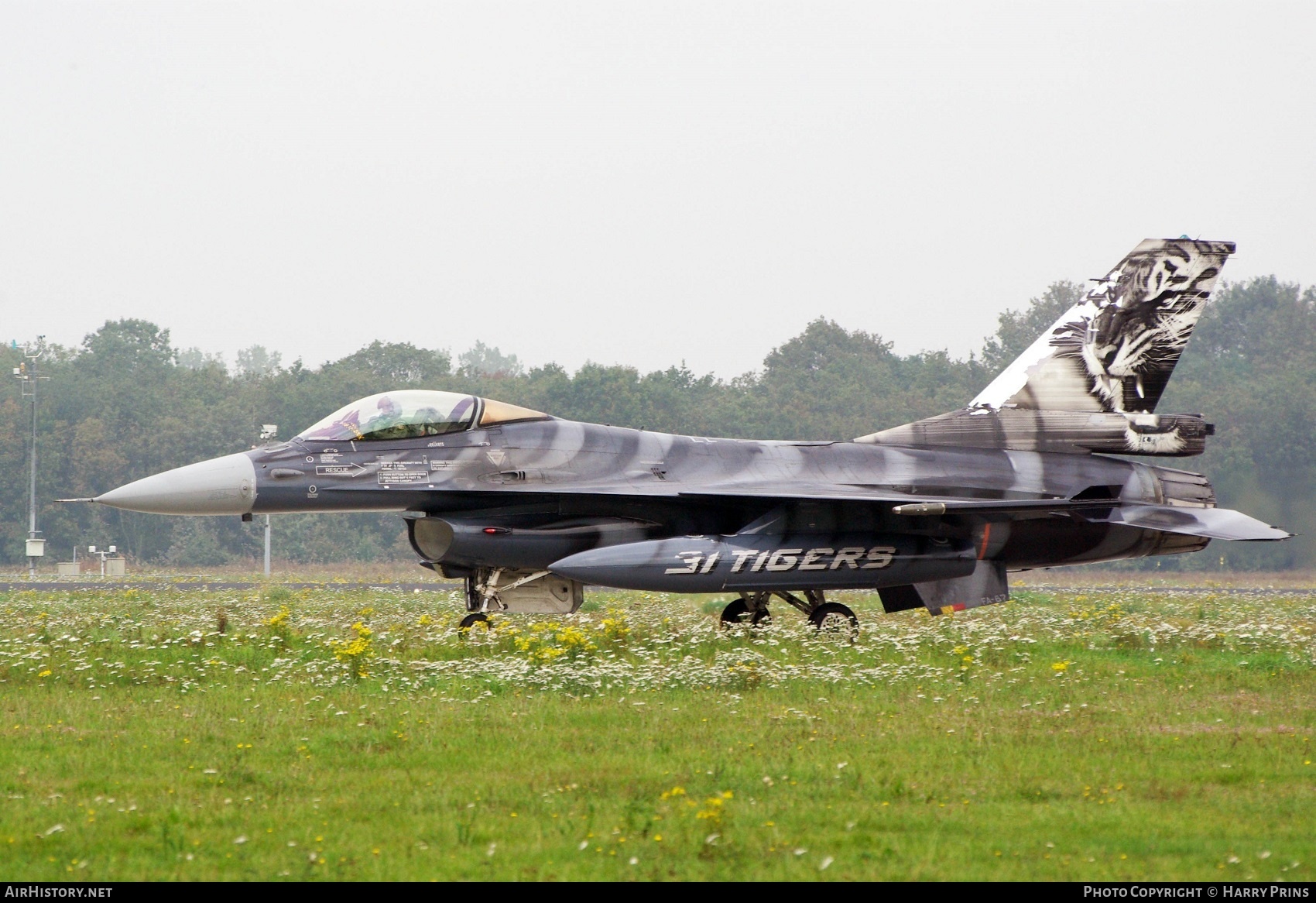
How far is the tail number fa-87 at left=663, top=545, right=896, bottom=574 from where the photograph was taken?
43.8 feet

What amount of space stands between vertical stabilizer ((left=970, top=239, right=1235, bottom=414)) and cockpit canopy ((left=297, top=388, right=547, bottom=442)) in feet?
21.3

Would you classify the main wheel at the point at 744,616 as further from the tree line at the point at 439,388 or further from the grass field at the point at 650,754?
the tree line at the point at 439,388

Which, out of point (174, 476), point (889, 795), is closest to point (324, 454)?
point (174, 476)

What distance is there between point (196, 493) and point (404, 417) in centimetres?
237

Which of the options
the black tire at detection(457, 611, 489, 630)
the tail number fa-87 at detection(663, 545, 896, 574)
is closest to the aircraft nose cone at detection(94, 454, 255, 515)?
the black tire at detection(457, 611, 489, 630)

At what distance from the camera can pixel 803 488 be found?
14.7m

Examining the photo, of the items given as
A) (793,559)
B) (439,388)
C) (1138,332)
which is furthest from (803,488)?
(439,388)

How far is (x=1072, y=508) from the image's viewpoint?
14.2m

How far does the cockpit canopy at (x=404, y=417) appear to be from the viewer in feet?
46.3

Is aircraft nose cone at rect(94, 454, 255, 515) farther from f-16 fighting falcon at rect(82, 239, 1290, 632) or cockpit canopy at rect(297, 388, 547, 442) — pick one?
cockpit canopy at rect(297, 388, 547, 442)

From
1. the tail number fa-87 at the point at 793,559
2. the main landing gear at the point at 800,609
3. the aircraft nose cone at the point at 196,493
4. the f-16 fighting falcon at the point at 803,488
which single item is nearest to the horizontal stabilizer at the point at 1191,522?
the f-16 fighting falcon at the point at 803,488

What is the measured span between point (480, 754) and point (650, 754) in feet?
3.52

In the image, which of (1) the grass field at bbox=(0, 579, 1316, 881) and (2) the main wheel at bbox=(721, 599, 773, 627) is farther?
(2) the main wheel at bbox=(721, 599, 773, 627)

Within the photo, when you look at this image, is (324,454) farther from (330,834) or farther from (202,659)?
(330,834)
